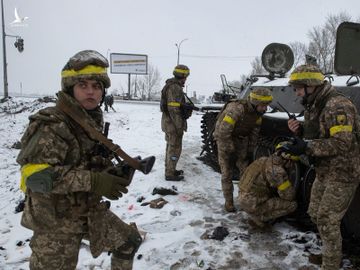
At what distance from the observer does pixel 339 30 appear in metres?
6.28

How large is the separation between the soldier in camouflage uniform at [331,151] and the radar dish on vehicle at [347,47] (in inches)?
112

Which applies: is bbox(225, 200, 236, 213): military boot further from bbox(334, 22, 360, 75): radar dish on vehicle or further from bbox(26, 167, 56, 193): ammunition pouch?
bbox(26, 167, 56, 193): ammunition pouch

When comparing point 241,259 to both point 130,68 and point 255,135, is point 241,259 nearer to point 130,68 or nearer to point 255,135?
point 255,135

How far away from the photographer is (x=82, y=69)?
2615 mm

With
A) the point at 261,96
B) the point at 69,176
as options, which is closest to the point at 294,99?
the point at 261,96

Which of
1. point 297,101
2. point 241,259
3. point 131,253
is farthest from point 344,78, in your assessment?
point 131,253

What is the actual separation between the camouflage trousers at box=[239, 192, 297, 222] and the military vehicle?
588 mm

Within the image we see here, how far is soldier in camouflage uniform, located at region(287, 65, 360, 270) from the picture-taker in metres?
3.43

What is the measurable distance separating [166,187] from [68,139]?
4227 millimetres

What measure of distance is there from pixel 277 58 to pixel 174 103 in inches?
115

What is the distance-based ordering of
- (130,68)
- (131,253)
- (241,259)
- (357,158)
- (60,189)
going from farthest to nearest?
1. (130,68)
2. (241,259)
3. (357,158)
4. (131,253)
5. (60,189)

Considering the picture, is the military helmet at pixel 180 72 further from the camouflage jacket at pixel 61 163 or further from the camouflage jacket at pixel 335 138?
the camouflage jacket at pixel 61 163

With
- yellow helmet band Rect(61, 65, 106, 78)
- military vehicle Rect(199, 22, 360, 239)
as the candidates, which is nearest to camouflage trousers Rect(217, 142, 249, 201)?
military vehicle Rect(199, 22, 360, 239)

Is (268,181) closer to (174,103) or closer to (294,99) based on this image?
(294,99)
